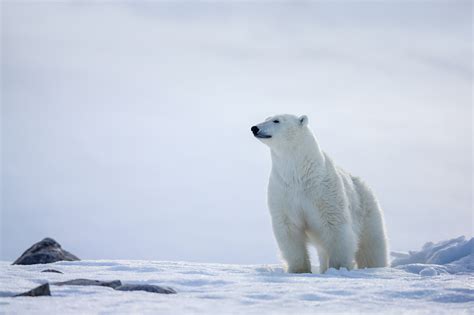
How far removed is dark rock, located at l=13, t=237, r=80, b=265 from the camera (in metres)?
10.1

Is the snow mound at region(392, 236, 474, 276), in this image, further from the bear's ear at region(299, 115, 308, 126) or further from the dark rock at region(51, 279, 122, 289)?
the dark rock at region(51, 279, 122, 289)

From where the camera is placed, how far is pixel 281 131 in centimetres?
Answer: 877

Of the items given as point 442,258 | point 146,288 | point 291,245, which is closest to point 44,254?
point 291,245

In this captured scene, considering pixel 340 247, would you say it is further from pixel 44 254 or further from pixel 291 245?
pixel 44 254

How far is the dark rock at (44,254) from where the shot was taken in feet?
Result: 33.0

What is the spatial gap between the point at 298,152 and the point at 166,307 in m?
4.32

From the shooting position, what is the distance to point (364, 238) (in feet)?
31.2

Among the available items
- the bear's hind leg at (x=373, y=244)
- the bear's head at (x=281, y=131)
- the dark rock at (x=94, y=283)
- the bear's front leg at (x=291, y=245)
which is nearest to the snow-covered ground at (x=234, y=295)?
the dark rock at (x=94, y=283)

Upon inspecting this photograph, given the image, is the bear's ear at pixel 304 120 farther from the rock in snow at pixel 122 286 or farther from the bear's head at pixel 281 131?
the rock in snow at pixel 122 286

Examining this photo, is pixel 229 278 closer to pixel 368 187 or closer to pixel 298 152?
pixel 298 152

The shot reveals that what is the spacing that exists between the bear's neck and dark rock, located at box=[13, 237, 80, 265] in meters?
3.90

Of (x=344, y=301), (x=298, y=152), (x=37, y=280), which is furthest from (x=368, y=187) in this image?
(x=37, y=280)

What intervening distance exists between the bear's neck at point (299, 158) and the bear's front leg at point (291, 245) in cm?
69

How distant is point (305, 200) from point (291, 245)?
25.1 inches
